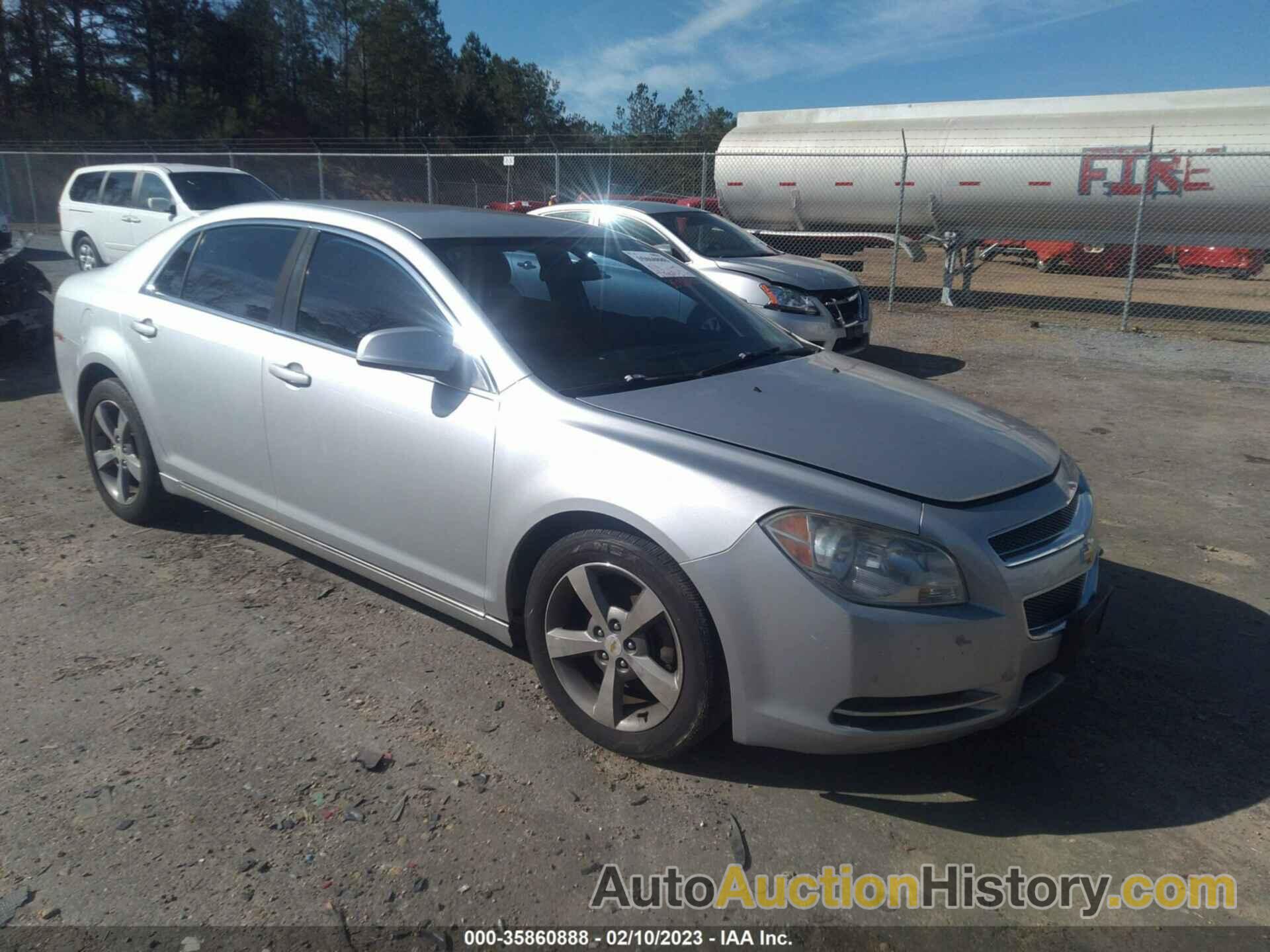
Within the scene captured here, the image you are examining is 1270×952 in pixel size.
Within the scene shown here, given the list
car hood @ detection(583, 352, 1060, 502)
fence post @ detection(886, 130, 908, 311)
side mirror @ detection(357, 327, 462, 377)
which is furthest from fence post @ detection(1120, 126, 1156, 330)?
side mirror @ detection(357, 327, 462, 377)

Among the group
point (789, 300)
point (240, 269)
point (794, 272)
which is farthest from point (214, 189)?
point (240, 269)

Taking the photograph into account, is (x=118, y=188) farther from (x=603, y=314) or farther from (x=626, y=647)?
(x=626, y=647)

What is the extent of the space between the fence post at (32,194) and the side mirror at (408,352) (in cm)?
2675

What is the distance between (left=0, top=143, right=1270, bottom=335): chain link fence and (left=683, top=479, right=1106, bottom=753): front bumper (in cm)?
1168

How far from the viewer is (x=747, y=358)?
3730 mm

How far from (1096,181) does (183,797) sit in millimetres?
15496

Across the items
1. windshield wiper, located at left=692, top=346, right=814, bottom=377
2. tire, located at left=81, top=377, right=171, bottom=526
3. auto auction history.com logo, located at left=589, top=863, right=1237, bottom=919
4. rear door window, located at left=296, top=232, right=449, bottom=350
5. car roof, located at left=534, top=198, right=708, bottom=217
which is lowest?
auto auction history.com logo, located at left=589, top=863, right=1237, bottom=919

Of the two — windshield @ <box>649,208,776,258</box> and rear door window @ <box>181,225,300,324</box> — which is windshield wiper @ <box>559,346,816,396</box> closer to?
rear door window @ <box>181,225,300,324</box>

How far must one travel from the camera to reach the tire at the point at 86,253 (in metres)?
14.6

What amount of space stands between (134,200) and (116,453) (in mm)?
10801

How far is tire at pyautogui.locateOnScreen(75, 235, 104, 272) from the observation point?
14648mm

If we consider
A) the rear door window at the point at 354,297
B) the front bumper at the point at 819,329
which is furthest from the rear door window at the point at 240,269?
the front bumper at the point at 819,329

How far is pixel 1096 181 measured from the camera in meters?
14.5

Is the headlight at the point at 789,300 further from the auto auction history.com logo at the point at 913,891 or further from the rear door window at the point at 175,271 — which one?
the auto auction history.com logo at the point at 913,891
